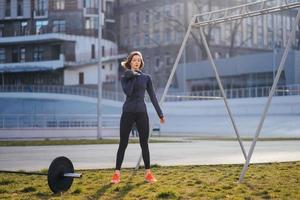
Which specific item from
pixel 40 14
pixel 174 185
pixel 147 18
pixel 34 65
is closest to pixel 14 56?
pixel 34 65

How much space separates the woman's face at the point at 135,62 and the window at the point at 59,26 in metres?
68.1

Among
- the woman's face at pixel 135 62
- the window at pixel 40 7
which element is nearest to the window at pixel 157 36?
the window at pixel 40 7

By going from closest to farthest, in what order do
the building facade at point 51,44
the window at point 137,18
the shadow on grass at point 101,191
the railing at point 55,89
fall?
the shadow on grass at point 101,191 → the railing at point 55,89 → the building facade at point 51,44 → the window at point 137,18

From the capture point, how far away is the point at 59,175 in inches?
302

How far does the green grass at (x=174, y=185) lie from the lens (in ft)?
23.7

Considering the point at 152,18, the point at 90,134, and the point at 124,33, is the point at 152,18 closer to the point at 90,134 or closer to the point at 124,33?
the point at 124,33

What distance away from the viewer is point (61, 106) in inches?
2522

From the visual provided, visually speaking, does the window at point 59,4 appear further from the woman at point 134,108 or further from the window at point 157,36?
the woman at point 134,108

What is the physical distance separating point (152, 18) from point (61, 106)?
23.4 metres

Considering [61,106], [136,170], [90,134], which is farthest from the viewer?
[61,106]

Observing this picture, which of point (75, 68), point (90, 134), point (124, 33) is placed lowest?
point (90, 134)

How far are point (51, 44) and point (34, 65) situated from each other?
3.70 meters

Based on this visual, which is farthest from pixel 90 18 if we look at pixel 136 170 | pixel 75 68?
pixel 136 170

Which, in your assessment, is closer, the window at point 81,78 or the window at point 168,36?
the window at point 81,78
